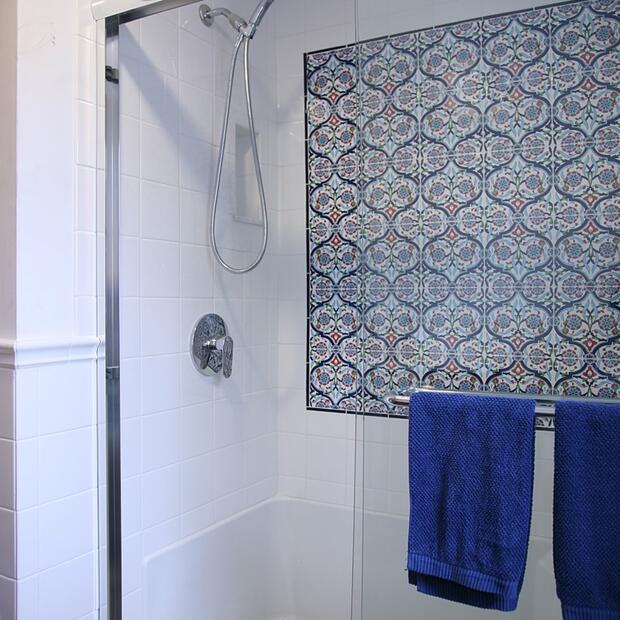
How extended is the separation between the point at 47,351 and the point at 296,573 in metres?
1.23

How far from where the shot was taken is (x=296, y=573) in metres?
2.13

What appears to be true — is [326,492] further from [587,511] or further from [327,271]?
[587,511]

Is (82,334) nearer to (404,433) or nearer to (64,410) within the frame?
(64,410)

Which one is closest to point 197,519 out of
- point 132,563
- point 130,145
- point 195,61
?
point 132,563

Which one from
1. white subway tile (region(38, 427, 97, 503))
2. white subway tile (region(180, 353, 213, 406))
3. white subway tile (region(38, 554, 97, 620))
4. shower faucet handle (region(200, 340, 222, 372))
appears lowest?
white subway tile (region(38, 554, 97, 620))

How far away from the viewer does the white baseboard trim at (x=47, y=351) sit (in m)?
1.35

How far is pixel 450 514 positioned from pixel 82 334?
965mm

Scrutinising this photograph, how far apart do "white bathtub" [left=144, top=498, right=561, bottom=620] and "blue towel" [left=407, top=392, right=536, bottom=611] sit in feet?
0.16

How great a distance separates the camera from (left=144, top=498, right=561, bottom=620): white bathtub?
4.07 feet

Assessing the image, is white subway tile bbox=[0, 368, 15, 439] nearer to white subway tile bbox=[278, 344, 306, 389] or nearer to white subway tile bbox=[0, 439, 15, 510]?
white subway tile bbox=[0, 439, 15, 510]

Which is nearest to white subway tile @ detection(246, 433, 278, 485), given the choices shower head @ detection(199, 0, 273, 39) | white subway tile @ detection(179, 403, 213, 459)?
white subway tile @ detection(179, 403, 213, 459)

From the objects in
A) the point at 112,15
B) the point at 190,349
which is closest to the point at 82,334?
the point at 190,349

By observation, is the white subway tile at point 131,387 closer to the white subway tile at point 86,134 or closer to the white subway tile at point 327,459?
the white subway tile at point 86,134

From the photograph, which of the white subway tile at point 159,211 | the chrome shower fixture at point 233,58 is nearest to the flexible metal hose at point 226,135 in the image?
the chrome shower fixture at point 233,58
